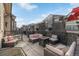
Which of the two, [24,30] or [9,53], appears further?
[24,30]

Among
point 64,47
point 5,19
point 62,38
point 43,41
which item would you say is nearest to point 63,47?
point 64,47

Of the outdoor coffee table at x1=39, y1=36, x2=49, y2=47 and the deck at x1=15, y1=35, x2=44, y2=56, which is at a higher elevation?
the outdoor coffee table at x1=39, y1=36, x2=49, y2=47

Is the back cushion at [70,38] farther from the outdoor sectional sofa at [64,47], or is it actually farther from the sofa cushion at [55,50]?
the sofa cushion at [55,50]

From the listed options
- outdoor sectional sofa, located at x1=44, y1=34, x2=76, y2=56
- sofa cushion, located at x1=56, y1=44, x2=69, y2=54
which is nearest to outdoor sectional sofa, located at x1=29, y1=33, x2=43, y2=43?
outdoor sectional sofa, located at x1=44, y1=34, x2=76, y2=56

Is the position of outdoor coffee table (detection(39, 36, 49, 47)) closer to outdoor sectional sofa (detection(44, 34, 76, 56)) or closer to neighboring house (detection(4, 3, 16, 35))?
outdoor sectional sofa (detection(44, 34, 76, 56))

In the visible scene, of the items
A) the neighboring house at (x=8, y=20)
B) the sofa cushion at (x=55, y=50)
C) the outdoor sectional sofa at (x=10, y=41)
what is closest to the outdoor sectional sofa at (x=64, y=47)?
the sofa cushion at (x=55, y=50)

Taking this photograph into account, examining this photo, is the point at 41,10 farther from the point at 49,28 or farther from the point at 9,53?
the point at 9,53

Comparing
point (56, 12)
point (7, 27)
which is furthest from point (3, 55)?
point (56, 12)

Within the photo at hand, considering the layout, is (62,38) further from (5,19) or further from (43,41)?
(5,19)
